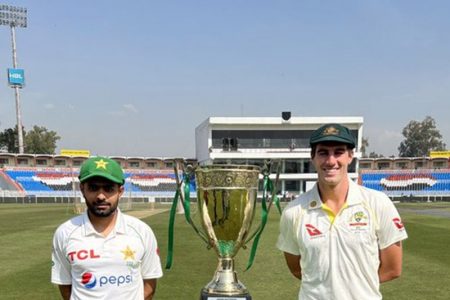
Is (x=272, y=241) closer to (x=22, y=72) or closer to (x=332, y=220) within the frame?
(x=332, y=220)

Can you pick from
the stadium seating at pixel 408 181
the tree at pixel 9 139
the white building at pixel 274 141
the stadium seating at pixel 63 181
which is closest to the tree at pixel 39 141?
the tree at pixel 9 139

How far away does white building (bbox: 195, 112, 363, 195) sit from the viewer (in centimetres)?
4431

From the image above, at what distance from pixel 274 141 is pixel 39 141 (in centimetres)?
4070

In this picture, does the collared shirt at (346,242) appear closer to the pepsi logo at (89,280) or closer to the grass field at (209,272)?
the pepsi logo at (89,280)

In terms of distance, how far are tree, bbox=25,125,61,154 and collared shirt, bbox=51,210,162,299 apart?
70482 millimetres

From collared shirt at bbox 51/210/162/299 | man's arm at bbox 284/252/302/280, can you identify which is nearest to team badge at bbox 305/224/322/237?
man's arm at bbox 284/252/302/280

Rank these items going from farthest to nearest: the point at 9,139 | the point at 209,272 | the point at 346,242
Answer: the point at 9,139, the point at 209,272, the point at 346,242

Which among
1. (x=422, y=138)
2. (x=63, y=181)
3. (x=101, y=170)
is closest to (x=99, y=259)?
(x=101, y=170)

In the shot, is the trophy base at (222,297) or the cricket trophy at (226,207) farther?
the cricket trophy at (226,207)

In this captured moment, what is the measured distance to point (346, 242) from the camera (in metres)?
2.17

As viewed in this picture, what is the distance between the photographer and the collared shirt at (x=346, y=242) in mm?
2162

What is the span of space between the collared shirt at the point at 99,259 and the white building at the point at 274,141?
41.7 meters

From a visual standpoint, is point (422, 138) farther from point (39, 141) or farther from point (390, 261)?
point (390, 261)

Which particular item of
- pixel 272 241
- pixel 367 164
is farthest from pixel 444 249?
pixel 367 164
